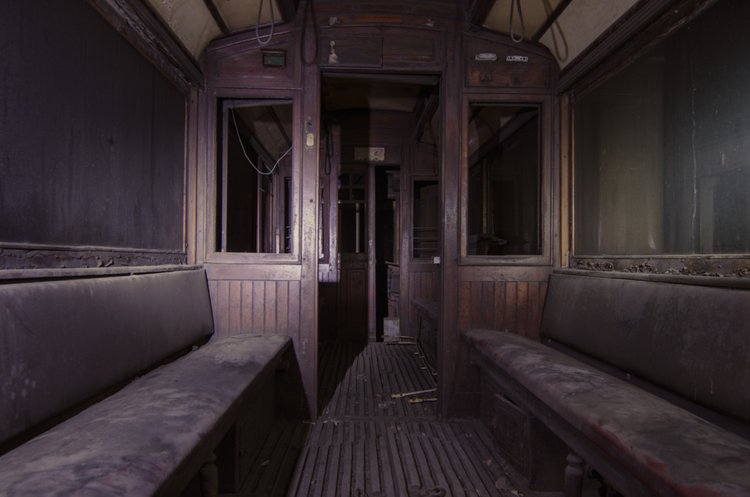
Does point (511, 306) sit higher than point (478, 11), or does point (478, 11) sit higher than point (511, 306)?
point (478, 11)

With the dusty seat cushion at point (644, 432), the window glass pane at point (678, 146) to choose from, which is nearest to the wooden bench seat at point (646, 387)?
the dusty seat cushion at point (644, 432)

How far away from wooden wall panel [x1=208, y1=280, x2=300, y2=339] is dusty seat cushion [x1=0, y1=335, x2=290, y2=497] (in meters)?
0.96

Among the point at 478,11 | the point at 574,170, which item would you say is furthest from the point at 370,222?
the point at 478,11

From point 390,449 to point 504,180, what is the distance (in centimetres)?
317

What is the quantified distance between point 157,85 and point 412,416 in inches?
110

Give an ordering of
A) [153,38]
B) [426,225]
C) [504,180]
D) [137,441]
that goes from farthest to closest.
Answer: [426,225] < [504,180] < [153,38] < [137,441]

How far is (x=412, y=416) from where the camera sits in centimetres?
291

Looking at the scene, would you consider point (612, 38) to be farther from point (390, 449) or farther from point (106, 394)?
point (106, 394)

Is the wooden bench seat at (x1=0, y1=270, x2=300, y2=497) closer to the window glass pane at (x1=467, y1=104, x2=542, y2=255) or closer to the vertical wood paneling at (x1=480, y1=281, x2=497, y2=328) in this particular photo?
the vertical wood paneling at (x1=480, y1=281, x2=497, y2=328)

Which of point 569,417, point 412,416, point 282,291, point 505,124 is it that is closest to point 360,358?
point 412,416

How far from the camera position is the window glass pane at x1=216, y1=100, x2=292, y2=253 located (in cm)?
297

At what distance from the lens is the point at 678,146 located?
1.88m

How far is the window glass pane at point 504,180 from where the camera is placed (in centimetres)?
375

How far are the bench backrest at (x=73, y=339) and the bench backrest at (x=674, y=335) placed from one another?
2291 mm
